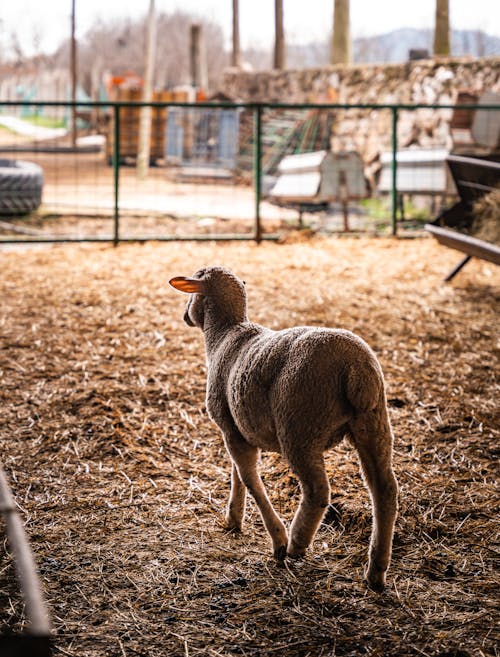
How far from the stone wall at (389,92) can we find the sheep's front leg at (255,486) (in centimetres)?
Result: 1130

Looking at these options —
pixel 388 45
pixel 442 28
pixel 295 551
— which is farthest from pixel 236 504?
pixel 388 45

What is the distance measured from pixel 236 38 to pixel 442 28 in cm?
1240

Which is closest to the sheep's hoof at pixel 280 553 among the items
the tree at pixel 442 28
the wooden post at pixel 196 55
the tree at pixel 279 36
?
the tree at pixel 442 28

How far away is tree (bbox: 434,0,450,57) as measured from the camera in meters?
17.1

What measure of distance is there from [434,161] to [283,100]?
9.46 m

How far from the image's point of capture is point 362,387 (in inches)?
105

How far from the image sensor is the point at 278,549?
3000 millimetres

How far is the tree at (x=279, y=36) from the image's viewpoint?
23875 millimetres

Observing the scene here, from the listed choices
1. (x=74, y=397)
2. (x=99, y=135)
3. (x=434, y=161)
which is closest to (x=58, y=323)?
(x=74, y=397)

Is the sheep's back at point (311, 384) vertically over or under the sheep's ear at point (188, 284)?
under

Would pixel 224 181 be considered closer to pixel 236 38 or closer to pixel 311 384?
pixel 236 38

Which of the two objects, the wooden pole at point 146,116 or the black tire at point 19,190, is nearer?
the black tire at point 19,190

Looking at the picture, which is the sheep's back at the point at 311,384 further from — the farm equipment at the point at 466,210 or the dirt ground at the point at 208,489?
the farm equipment at the point at 466,210

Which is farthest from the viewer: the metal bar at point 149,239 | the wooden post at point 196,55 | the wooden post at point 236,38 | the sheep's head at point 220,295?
the wooden post at point 196,55
